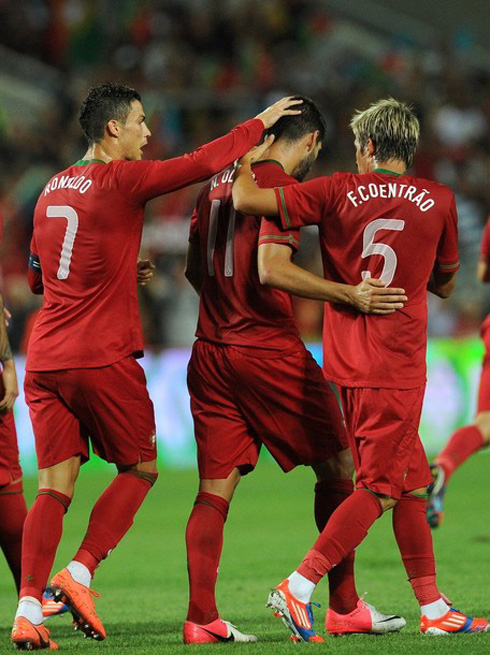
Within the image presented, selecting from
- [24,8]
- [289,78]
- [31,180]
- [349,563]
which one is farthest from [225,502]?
[24,8]

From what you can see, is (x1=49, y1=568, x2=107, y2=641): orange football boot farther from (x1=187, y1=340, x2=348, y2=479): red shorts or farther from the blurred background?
the blurred background

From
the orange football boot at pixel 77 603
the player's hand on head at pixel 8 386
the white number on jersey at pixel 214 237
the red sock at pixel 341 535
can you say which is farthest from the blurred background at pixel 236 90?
the orange football boot at pixel 77 603

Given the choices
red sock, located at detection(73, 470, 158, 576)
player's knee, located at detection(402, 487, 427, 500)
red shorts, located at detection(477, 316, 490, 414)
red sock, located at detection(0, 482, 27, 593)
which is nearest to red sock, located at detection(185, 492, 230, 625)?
red sock, located at detection(73, 470, 158, 576)

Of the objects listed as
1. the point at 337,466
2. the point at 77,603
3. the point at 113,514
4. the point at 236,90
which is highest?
the point at 236,90

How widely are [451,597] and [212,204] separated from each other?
2282mm

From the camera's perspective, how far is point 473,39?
1830 centimetres

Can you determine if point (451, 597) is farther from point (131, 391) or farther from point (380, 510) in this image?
point (131, 391)

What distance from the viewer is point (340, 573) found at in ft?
16.5

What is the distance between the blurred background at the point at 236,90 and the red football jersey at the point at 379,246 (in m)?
7.16

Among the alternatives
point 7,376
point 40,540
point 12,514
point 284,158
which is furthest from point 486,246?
point 40,540

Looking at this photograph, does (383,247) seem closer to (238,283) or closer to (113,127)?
(238,283)

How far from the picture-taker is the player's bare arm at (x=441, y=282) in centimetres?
508

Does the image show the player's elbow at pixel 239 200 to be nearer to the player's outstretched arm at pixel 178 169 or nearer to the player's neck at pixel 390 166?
the player's outstretched arm at pixel 178 169

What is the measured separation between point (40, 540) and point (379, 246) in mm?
1788
